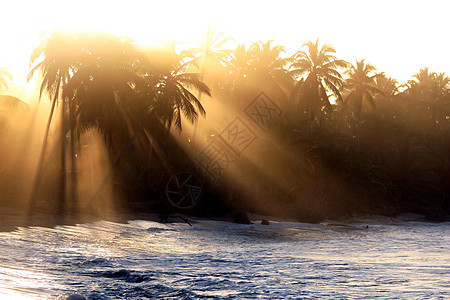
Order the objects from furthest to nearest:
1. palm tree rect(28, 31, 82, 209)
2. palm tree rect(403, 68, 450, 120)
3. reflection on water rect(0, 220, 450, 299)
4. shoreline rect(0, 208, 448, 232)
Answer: palm tree rect(403, 68, 450, 120) < palm tree rect(28, 31, 82, 209) < shoreline rect(0, 208, 448, 232) < reflection on water rect(0, 220, 450, 299)

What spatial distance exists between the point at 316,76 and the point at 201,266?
103 ft

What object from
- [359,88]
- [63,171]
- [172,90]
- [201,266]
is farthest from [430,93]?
[201,266]

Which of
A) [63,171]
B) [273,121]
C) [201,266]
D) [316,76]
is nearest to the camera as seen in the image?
[201,266]

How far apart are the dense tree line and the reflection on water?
283 inches

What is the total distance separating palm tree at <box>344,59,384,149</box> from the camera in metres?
46.0

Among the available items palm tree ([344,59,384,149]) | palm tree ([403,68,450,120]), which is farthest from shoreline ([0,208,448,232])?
palm tree ([403,68,450,120])

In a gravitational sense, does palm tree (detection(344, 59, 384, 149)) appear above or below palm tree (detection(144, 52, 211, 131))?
above

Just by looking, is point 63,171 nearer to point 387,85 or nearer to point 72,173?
point 72,173

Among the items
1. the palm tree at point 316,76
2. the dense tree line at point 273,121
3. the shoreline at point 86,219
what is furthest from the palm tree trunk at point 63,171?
the palm tree at point 316,76

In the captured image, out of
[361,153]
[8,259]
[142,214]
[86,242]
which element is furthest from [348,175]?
[8,259]

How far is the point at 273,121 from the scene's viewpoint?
35.6m

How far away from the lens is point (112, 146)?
29.1m

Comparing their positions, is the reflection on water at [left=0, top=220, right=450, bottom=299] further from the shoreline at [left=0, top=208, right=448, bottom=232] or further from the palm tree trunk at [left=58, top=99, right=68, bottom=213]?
the palm tree trunk at [left=58, top=99, right=68, bottom=213]

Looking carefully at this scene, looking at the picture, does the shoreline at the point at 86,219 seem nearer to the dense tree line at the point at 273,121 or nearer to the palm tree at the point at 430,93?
the dense tree line at the point at 273,121
